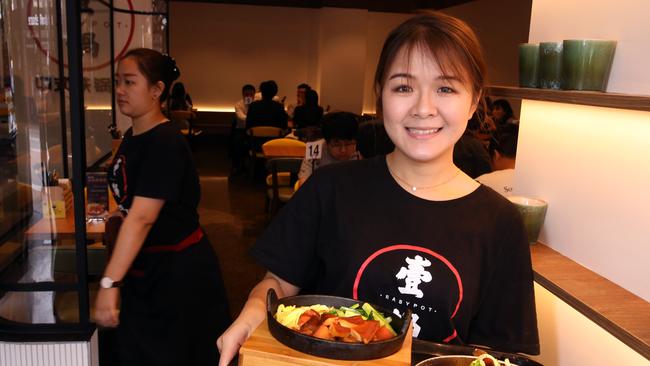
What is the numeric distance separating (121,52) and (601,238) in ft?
14.8

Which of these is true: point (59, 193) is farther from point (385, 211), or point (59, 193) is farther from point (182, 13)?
point (182, 13)

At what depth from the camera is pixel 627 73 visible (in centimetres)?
136

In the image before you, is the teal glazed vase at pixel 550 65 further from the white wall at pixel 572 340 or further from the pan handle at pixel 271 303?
the pan handle at pixel 271 303

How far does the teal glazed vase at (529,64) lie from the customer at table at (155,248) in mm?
1277

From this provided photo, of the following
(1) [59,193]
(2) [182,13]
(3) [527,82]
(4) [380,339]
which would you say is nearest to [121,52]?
(1) [59,193]

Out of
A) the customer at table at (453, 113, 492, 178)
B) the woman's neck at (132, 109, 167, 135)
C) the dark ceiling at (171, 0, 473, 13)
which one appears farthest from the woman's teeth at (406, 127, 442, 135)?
the dark ceiling at (171, 0, 473, 13)

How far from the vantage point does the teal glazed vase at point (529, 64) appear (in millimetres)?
1577

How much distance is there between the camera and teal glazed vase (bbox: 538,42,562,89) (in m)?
1.47

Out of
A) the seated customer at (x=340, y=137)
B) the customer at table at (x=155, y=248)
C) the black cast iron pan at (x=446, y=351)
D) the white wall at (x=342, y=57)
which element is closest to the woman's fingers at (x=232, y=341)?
the black cast iron pan at (x=446, y=351)

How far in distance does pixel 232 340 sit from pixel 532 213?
3.43 ft

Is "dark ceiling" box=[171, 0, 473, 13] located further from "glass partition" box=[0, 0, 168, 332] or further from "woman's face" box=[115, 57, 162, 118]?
"glass partition" box=[0, 0, 168, 332]

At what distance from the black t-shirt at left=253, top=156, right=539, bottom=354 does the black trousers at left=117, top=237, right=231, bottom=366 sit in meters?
1.27

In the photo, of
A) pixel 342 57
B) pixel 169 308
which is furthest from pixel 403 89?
pixel 342 57

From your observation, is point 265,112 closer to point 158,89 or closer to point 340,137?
point 340,137
